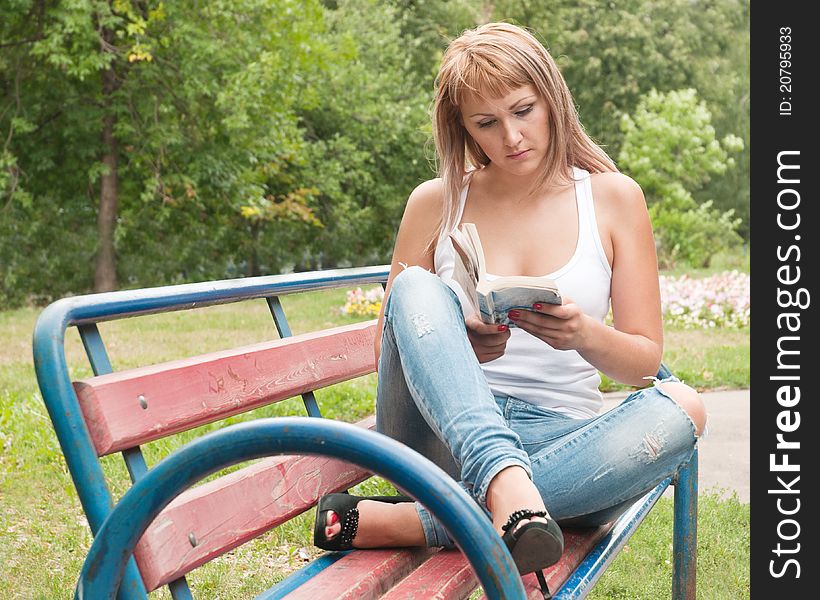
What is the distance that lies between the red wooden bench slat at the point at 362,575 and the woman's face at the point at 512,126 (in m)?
0.94

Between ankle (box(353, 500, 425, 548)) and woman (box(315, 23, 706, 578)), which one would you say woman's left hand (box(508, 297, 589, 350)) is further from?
ankle (box(353, 500, 425, 548))

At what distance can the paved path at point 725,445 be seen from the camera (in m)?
4.07

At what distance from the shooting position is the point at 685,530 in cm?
262

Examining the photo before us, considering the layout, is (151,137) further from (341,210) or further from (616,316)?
(616,316)

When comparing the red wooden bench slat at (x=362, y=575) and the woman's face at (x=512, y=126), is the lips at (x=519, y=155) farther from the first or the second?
the red wooden bench slat at (x=362, y=575)

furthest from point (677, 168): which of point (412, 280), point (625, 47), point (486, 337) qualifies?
point (412, 280)

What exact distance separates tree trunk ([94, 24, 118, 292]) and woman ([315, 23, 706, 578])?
12.0 meters

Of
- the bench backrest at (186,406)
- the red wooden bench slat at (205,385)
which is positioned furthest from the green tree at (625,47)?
the bench backrest at (186,406)

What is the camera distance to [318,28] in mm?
13836

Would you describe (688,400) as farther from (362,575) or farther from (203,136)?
(203,136)

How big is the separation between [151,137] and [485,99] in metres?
11.7

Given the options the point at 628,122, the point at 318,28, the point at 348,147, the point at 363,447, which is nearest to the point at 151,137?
the point at 318,28

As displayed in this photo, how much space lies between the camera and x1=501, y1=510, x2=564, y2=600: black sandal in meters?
1.60

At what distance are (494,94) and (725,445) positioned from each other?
2.93 meters
